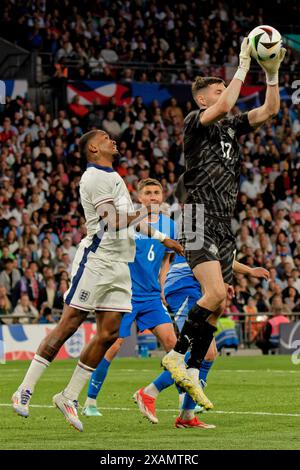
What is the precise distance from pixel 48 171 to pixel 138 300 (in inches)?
583

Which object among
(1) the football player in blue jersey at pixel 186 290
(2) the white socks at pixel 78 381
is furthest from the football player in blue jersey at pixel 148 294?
(2) the white socks at pixel 78 381

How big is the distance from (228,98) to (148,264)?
3111mm

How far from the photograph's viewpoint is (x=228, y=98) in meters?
8.98

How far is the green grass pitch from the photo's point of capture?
321 inches

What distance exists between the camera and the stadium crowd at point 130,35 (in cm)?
2947

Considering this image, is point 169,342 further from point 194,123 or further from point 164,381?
point 194,123

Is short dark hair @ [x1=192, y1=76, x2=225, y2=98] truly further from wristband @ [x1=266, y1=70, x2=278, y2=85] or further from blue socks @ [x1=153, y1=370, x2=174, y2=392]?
blue socks @ [x1=153, y1=370, x2=174, y2=392]

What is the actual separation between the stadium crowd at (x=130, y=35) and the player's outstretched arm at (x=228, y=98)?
19609 millimetres

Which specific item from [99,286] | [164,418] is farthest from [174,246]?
[164,418]

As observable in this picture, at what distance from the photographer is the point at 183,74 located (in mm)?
31516

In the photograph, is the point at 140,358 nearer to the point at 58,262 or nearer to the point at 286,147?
the point at 58,262

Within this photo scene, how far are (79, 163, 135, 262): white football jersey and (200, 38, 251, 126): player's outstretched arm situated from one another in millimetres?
897

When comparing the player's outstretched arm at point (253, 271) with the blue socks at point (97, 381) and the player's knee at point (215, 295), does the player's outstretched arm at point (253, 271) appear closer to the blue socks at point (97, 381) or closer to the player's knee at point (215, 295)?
the player's knee at point (215, 295)
